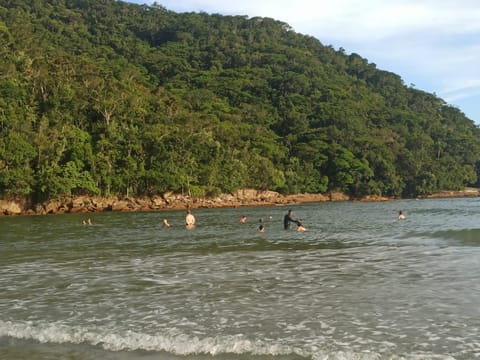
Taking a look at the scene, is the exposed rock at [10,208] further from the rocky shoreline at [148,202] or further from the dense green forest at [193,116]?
the dense green forest at [193,116]

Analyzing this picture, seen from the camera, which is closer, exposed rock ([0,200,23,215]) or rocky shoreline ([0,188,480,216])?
exposed rock ([0,200,23,215])

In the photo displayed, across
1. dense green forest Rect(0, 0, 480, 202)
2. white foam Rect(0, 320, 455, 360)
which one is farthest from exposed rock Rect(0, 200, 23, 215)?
white foam Rect(0, 320, 455, 360)

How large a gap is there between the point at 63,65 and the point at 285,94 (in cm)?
7602

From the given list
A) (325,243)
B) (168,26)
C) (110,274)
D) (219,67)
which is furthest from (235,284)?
(168,26)

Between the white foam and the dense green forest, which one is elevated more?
the dense green forest

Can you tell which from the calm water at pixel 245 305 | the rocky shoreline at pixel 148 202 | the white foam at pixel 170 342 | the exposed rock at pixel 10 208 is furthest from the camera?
the rocky shoreline at pixel 148 202

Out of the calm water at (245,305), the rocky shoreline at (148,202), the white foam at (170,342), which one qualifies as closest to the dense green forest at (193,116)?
the rocky shoreline at (148,202)

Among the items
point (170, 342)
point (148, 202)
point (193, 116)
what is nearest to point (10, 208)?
point (148, 202)

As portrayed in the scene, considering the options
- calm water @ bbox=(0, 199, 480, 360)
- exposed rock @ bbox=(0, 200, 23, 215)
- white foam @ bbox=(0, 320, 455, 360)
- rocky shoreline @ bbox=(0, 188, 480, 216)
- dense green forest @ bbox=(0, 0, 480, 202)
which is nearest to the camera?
white foam @ bbox=(0, 320, 455, 360)

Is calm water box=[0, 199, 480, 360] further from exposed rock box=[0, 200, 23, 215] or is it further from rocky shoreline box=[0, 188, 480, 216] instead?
rocky shoreline box=[0, 188, 480, 216]

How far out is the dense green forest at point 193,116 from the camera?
73.3 metres

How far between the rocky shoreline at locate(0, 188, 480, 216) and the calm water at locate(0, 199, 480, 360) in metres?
50.1

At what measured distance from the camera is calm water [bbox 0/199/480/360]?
7832 mm

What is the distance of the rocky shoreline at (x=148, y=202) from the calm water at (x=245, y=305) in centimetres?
5005
